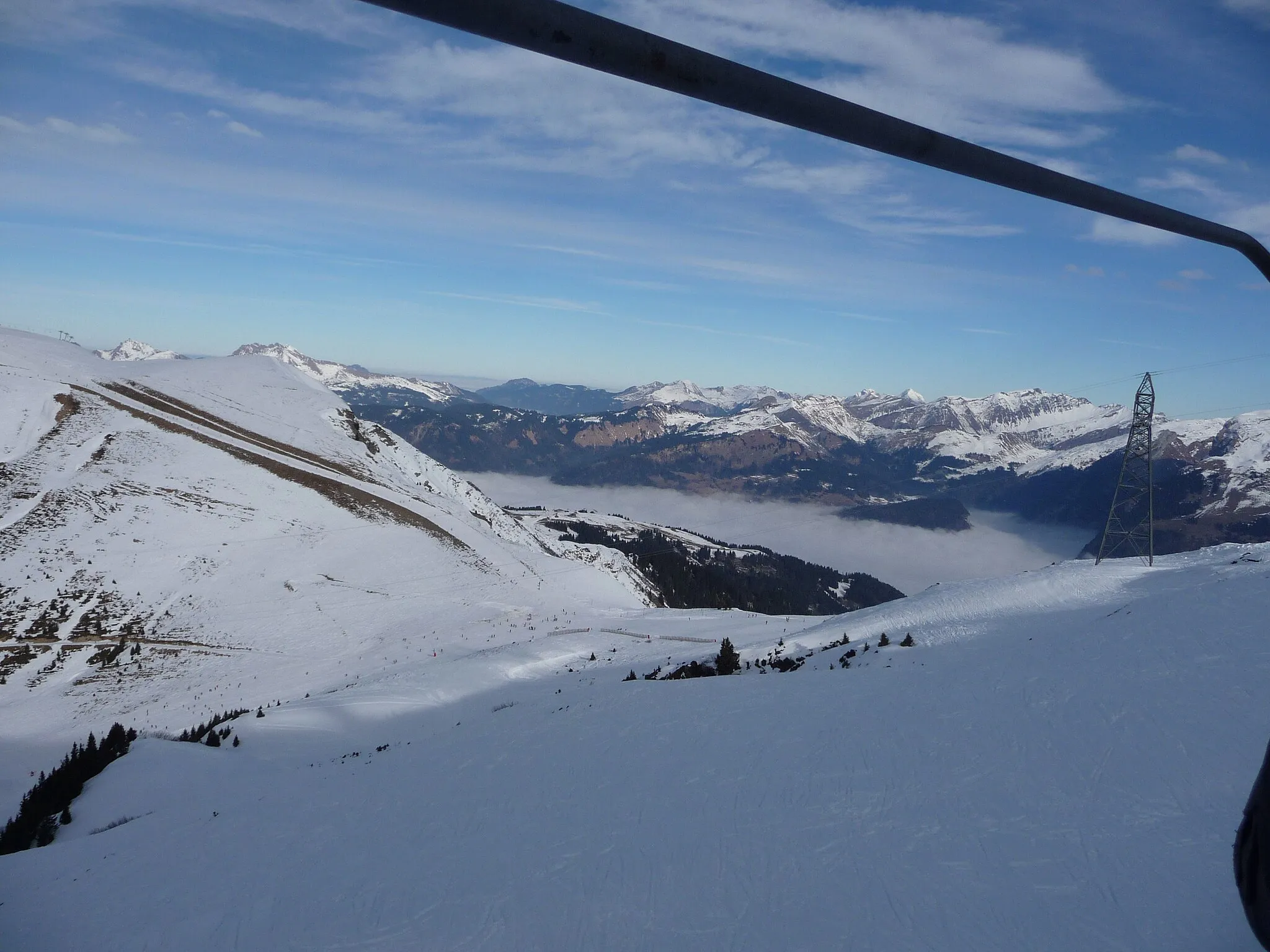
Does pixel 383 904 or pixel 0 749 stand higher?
pixel 383 904

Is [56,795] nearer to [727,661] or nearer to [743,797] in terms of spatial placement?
[743,797]

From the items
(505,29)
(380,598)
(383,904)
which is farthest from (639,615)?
(505,29)

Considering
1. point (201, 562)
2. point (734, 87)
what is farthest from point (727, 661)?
point (201, 562)

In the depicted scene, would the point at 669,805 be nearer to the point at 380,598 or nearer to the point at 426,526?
the point at 380,598

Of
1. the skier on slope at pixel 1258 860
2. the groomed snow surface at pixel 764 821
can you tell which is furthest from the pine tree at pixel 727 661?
the skier on slope at pixel 1258 860

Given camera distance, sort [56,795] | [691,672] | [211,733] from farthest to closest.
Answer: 1. [691,672]
2. [211,733]
3. [56,795]

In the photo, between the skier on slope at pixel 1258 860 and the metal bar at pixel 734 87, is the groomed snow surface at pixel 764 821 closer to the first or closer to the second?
the skier on slope at pixel 1258 860

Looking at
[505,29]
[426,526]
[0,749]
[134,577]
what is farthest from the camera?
[426,526]
